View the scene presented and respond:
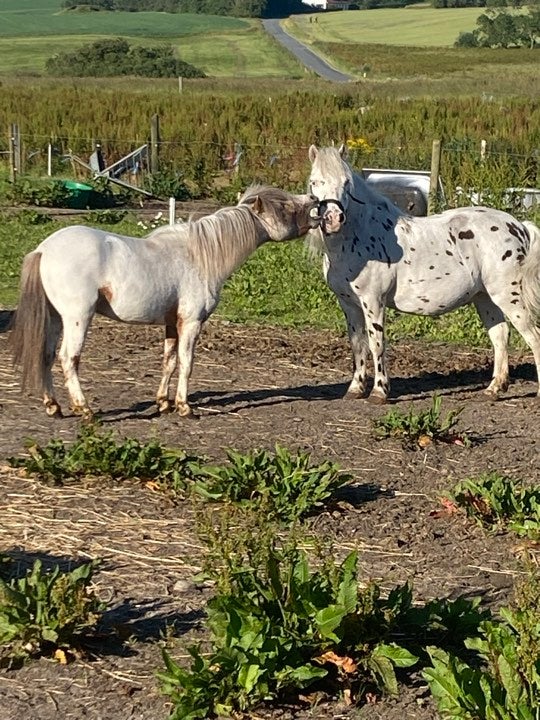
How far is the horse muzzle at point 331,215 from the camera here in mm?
8086

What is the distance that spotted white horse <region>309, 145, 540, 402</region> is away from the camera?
27.5 feet

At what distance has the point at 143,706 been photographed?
12.9 ft

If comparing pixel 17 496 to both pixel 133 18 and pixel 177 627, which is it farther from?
pixel 133 18

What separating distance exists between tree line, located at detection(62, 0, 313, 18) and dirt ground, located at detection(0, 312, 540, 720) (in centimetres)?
11000

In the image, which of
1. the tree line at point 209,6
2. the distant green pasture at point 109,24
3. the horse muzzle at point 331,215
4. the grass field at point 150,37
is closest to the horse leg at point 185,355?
Result: the horse muzzle at point 331,215

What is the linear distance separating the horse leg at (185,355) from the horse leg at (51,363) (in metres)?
0.78

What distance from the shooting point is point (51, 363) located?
7578mm

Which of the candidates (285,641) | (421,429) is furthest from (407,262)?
(285,641)

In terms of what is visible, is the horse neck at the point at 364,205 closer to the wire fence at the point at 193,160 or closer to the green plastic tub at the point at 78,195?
the green plastic tub at the point at 78,195

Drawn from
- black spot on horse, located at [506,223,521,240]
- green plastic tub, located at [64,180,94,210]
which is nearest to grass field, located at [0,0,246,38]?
green plastic tub, located at [64,180,94,210]

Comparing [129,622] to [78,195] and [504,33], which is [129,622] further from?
→ [504,33]

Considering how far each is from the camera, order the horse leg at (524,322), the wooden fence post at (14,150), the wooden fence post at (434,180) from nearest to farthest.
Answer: the horse leg at (524,322) < the wooden fence post at (434,180) < the wooden fence post at (14,150)

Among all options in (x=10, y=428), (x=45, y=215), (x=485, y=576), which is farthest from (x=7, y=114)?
(x=485, y=576)

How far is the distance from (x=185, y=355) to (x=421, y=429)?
165cm
